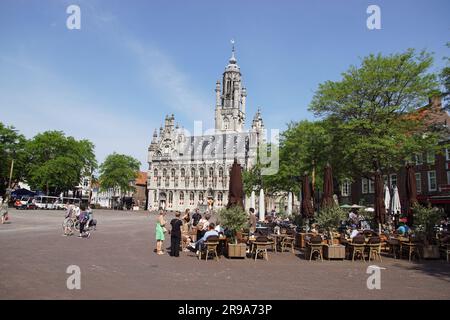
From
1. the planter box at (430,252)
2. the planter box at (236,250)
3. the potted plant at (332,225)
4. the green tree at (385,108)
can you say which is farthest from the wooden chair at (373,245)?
the green tree at (385,108)

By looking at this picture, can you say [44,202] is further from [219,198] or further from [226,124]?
[226,124]

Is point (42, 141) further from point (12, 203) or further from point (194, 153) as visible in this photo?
point (194, 153)

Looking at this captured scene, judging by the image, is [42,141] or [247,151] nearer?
[42,141]

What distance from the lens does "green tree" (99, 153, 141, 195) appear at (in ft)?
234

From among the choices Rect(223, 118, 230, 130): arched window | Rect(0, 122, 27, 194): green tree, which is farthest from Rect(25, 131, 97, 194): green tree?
Rect(223, 118, 230, 130): arched window

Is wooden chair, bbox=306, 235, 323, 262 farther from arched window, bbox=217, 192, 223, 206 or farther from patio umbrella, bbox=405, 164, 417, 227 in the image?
arched window, bbox=217, 192, 223, 206

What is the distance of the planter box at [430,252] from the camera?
1391 cm

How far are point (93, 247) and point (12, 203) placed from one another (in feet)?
187

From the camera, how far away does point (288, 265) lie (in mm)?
11609

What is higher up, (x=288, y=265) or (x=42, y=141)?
(x=42, y=141)

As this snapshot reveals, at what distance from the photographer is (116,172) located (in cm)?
7081

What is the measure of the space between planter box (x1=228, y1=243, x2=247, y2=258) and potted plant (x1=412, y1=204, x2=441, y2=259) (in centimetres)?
784

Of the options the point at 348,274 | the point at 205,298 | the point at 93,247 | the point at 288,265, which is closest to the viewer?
the point at 205,298
